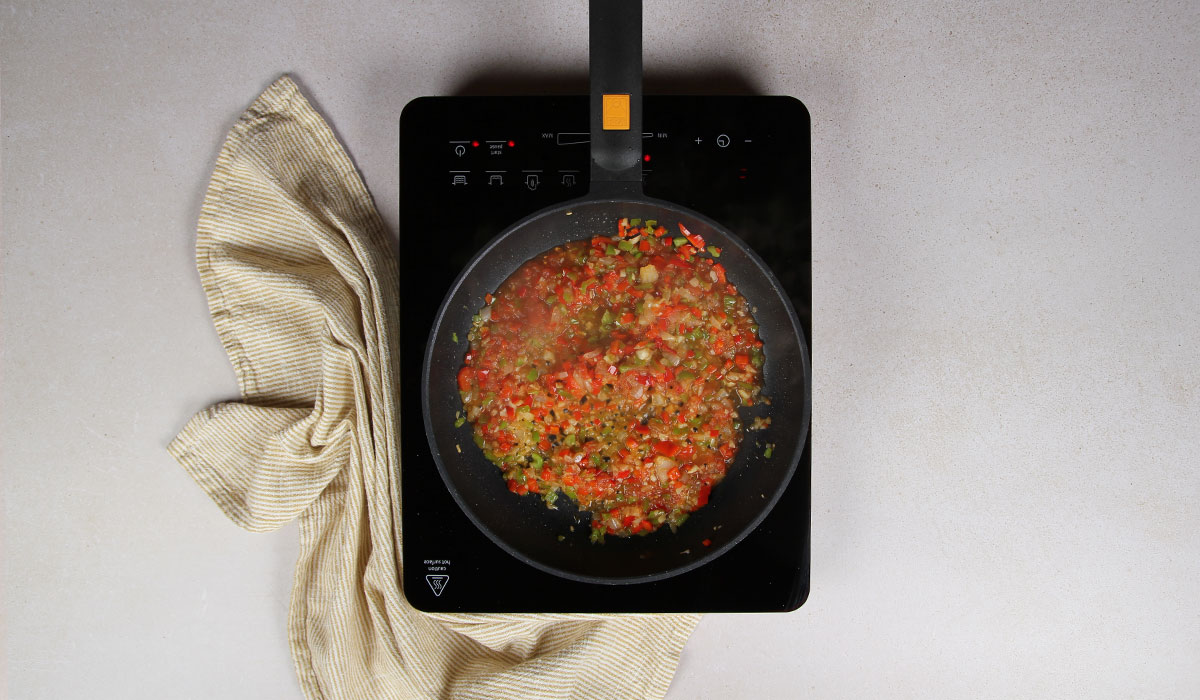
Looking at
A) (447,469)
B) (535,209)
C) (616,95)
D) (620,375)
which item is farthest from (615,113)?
(447,469)

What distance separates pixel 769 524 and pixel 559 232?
44 cm

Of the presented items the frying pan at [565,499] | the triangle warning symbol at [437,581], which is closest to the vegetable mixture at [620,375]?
the frying pan at [565,499]

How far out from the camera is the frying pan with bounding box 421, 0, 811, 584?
780 millimetres

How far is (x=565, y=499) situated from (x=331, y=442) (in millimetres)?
308

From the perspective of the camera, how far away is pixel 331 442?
3.02 ft

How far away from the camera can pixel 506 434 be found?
34.5 inches

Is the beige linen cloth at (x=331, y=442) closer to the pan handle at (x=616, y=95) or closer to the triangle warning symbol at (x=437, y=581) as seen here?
the triangle warning symbol at (x=437, y=581)

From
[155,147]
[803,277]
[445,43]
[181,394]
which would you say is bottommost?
[181,394]

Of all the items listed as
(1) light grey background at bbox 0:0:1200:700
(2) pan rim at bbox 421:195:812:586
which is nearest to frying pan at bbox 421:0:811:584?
(2) pan rim at bbox 421:195:812:586

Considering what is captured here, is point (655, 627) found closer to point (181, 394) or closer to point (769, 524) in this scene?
point (769, 524)

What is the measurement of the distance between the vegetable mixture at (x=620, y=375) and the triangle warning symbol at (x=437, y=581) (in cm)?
13

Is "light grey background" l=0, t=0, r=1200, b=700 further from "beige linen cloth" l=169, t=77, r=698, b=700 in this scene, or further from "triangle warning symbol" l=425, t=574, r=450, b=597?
"triangle warning symbol" l=425, t=574, r=450, b=597

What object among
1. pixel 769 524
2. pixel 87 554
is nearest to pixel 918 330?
pixel 769 524

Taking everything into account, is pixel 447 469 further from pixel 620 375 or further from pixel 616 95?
pixel 616 95
